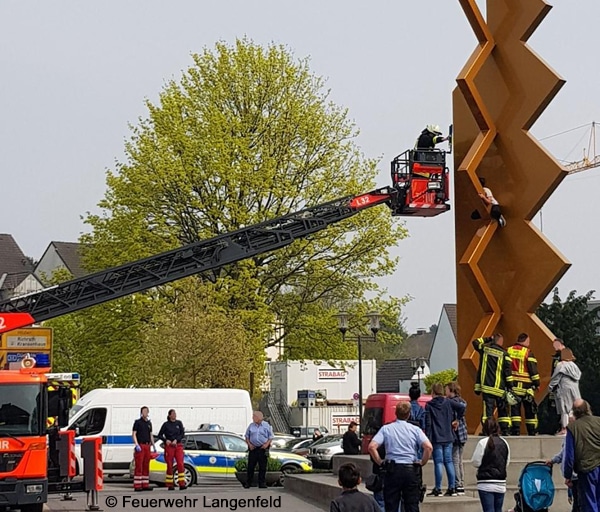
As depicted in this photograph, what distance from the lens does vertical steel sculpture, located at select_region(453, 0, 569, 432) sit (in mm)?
18938

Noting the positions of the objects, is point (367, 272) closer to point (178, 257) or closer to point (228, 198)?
point (228, 198)

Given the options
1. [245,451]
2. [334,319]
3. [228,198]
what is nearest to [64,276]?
[228,198]

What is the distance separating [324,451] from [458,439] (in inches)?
653

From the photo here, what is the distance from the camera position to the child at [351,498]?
8.26 meters

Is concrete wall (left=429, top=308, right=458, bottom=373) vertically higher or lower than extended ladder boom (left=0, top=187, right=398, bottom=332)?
higher

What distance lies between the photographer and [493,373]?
55.4ft

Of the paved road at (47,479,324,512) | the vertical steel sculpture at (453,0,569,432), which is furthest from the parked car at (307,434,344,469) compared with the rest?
the vertical steel sculpture at (453,0,569,432)

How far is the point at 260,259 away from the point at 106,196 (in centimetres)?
602

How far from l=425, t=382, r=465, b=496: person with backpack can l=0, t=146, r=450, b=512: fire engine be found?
597 centimetres

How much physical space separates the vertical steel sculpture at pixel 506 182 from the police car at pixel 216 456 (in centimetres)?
810

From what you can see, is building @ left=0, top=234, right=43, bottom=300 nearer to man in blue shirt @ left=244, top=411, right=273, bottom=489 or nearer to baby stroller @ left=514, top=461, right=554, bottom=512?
man in blue shirt @ left=244, top=411, right=273, bottom=489

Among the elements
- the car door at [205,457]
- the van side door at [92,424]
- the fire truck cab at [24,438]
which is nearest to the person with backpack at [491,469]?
the fire truck cab at [24,438]

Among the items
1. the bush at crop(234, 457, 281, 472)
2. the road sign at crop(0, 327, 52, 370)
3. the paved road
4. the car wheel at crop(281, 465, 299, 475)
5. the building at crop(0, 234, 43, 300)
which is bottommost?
the paved road

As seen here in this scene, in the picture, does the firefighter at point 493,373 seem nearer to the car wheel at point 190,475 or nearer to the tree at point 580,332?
the car wheel at point 190,475
